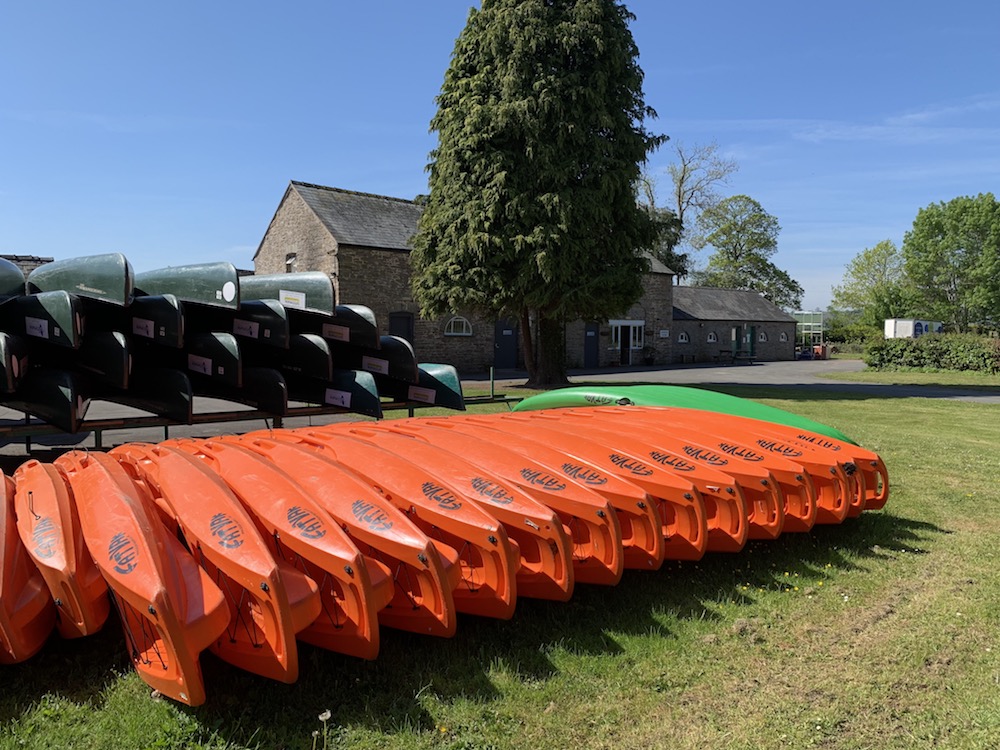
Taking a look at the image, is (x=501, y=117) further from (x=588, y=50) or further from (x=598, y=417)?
(x=598, y=417)

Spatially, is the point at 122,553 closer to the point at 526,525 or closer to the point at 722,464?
the point at 526,525

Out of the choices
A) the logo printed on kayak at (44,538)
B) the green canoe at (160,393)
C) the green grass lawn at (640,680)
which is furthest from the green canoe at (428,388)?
the logo printed on kayak at (44,538)

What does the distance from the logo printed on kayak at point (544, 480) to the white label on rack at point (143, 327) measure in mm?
4903

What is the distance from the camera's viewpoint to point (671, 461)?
4293 millimetres

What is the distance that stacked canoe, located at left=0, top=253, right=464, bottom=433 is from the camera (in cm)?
650

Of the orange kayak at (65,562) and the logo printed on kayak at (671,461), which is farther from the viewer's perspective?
the logo printed on kayak at (671,461)

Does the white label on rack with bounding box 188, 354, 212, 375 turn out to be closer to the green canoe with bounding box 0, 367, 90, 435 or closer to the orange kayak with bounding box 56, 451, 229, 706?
the green canoe with bounding box 0, 367, 90, 435

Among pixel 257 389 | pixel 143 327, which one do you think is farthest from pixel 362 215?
pixel 143 327

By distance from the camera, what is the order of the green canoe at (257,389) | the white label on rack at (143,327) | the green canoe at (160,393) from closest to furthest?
the white label on rack at (143,327) < the green canoe at (160,393) < the green canoe at (257,389)

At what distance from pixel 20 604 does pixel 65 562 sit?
268mm

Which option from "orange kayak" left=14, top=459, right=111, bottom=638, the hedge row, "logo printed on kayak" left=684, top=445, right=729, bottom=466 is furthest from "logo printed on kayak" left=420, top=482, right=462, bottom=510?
the hedge row

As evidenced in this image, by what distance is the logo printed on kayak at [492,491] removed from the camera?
135 inches

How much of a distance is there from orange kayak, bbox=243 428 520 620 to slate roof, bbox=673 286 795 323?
37.4 meters

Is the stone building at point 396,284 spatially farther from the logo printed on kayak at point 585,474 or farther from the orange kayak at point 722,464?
the logo printed on kayak at point 585,474
